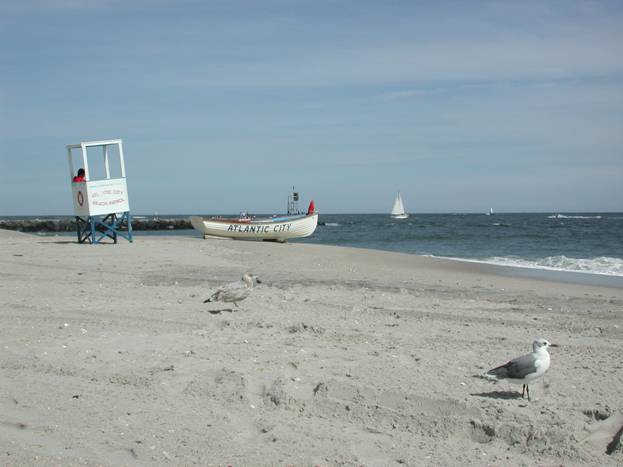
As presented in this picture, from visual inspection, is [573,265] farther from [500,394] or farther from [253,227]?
[500,394]

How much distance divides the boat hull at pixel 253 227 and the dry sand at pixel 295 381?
643 inches

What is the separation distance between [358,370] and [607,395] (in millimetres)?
2105

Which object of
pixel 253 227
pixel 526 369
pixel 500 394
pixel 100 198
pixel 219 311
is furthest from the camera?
pixel 253 227

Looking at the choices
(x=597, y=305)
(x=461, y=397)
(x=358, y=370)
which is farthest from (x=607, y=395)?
(x=597, y=305)

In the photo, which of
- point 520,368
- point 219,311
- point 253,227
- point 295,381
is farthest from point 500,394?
point 253,227

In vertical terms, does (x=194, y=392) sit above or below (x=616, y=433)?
above

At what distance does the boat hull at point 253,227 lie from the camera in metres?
27.2

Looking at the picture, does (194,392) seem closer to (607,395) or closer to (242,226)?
(607,395)

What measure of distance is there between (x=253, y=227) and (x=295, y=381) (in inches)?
851

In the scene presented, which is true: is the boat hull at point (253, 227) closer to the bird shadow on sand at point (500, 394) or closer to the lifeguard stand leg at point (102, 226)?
the lifeguard stand leg at point (102, 226)

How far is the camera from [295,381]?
224 inches

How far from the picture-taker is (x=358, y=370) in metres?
6.03


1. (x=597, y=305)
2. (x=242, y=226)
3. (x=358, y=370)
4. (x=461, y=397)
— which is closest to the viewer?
(x=461, y=397)

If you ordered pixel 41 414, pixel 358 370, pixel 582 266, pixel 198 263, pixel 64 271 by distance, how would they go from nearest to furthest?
pixel 41 414 → pixel 358 370 → pixel 64 271 → pixel 198 263 → pixel 582 266
